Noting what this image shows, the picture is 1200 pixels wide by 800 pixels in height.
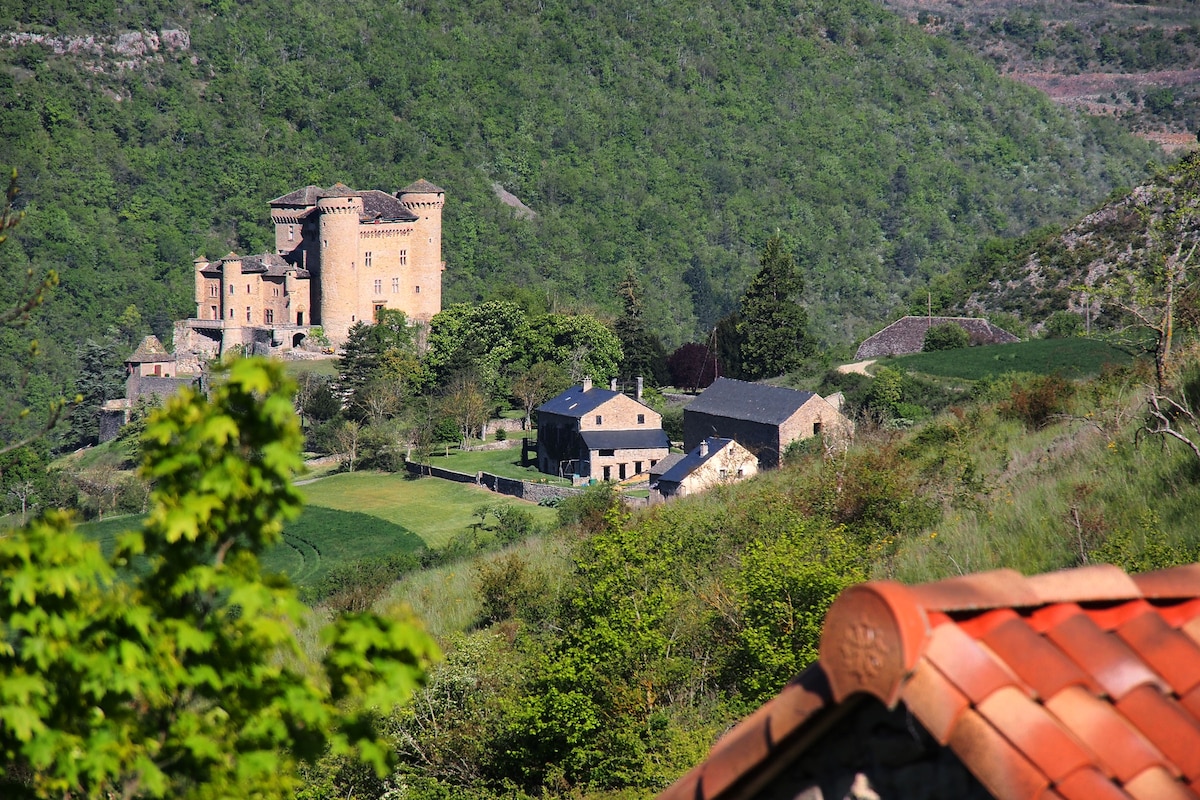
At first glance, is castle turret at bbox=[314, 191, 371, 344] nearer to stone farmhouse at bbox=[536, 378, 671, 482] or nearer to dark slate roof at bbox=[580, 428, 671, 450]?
stone farmhouse at bbox=[536, 378, 671, 482]

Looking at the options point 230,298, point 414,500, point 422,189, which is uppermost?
point 422,189

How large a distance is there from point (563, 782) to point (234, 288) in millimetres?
66531

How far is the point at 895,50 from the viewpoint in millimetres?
150750

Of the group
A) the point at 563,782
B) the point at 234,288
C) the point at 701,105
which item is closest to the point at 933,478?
the point at 563,782

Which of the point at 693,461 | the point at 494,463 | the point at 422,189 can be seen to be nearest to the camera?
the point at 693,461

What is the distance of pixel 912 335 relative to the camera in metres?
55.9

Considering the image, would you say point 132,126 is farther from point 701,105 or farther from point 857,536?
point 857,536

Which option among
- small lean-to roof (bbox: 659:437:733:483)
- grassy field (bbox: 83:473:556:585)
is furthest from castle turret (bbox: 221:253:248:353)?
small lean-to roof (bbox: 659:437:733:483)

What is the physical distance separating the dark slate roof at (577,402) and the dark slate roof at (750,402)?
509 cm

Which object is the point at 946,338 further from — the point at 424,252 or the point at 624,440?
the point at 424,252

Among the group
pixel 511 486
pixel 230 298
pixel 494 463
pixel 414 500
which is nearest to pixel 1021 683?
pixel 511 486

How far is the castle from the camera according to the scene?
73.2 meters

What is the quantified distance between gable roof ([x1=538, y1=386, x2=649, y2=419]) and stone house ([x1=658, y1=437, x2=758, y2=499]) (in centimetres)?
897

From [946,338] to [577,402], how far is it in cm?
1504
